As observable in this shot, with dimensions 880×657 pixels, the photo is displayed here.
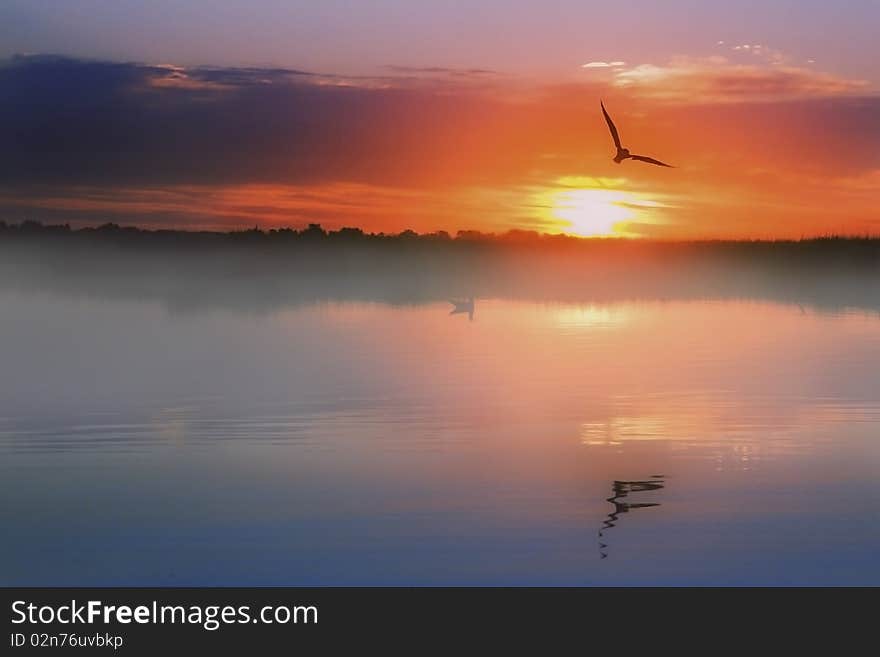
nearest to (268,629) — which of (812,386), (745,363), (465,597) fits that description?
(465,597)

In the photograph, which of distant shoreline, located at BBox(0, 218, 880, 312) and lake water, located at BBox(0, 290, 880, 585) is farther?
distant shoreline, located at BBox(0, 218, 880, 312)

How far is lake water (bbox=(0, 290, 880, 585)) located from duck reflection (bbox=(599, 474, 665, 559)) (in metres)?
0.04

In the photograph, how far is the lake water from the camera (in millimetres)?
13945

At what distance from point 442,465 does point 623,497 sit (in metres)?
3.03

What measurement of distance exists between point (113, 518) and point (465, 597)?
467cm

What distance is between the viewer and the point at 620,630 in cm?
1227

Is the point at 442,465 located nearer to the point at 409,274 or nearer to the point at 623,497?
the point at 623,497

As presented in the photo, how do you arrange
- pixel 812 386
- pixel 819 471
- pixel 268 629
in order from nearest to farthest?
pixel 268 629
pixel 819 471
pixel 812 386

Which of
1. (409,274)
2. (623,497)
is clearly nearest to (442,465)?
(623,497)

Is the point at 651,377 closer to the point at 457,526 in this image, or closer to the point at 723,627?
the point at 457,526

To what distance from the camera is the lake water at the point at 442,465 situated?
549 inches

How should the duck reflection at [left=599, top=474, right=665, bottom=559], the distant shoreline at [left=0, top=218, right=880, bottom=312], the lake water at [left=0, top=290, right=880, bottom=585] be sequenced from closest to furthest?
the lake water at [left=0, top=290, right=880, bottom=585] < the duck reflection at [left=599, top=474, right=665, bottom=559] < the distant shoreline at [left=0, top=218, right=880, bottom=312]

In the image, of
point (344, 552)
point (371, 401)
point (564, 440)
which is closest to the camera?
point (344, 552)

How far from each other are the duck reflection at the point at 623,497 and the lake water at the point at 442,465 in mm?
41
